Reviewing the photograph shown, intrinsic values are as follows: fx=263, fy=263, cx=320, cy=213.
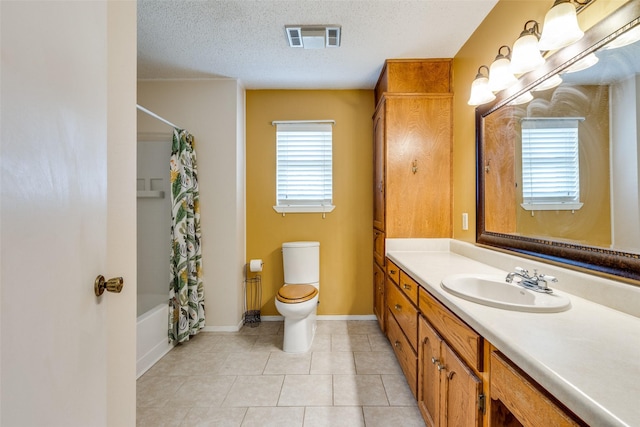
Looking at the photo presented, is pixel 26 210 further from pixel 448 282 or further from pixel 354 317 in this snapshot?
pixel 354 317

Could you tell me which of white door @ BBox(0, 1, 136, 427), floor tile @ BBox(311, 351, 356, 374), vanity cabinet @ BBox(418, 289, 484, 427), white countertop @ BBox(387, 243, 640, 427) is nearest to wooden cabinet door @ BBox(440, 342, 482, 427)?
vanity cabinet @ BBox(418, 289, 484, 427)

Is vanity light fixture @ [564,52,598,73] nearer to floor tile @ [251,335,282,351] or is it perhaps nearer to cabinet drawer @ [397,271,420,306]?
cabinet drawer @ [397,271,420,306]

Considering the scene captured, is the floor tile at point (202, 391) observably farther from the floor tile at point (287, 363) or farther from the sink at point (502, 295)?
the sink at point (502, 295)

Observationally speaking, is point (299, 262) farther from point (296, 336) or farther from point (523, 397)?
point (523, 397)

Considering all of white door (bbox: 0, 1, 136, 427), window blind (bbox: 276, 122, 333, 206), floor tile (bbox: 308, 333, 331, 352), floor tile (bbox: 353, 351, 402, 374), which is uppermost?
window blind (bbox: 276, 122, 333, 206)

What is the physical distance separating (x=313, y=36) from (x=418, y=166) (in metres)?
1.28

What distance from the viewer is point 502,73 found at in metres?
1.43

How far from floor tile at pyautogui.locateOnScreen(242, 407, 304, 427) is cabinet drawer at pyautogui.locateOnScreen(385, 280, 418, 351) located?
768 mm

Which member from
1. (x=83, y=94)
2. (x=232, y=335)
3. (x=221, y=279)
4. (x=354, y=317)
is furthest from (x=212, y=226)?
(x=83, y=94)

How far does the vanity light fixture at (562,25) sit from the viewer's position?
1.00m

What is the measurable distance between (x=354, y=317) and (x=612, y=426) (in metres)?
2.46

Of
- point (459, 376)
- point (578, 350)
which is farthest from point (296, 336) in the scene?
point (578, 350)

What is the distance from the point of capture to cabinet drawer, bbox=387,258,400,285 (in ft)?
6.12

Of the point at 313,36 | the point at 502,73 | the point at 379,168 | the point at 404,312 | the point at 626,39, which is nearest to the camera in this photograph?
the point at 626,39
